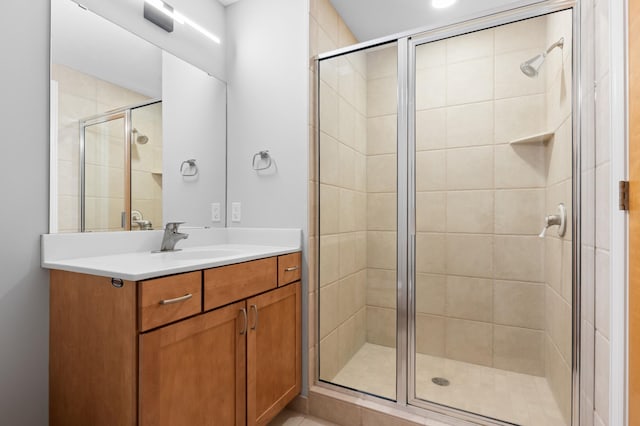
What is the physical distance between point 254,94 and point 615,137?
1733 mm

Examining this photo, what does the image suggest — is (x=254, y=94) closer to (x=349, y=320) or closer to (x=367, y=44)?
(x=367, y=44)

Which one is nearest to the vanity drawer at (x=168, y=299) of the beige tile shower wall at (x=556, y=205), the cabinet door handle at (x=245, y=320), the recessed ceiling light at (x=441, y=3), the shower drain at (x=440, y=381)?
the cabinet door handle at (x=245, y=320)

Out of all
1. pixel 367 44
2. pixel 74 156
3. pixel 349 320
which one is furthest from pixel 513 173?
pixel 74 156

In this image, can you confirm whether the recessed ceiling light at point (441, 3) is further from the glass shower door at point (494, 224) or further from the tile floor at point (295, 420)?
the tile floor at point (295, 420)

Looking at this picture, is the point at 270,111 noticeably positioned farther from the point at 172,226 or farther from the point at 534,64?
the point at 534,64

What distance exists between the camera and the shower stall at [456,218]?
1.42 metres

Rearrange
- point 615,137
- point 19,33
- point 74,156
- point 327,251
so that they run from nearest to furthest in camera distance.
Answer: point 615,137 → point 19,33 → point 74,156 → point 327,251

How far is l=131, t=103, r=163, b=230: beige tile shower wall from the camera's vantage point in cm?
158

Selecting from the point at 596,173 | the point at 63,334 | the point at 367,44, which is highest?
the point at 367,44

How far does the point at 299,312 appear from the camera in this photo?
174 cm

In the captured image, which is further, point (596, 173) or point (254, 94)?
point (254, 94)

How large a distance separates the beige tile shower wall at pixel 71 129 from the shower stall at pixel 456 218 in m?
1.11

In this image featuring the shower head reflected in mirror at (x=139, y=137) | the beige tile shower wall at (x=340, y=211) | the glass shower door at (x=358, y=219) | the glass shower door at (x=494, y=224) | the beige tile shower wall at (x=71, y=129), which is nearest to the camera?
the beige tile shower wall at (x=71, y=129)

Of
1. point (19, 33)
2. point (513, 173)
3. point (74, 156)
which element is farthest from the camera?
point (513, 173)
